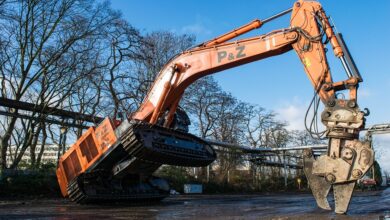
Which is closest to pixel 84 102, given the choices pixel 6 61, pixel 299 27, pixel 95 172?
pixel 6 61

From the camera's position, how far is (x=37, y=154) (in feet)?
89.5

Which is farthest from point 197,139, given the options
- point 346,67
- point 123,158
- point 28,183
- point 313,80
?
point 28,183

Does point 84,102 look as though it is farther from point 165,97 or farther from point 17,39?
point 165,97

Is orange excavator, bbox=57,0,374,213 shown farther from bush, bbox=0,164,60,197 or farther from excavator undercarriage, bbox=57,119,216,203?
bush, bbox=0,164,60,197

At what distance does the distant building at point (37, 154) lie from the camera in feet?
81.9

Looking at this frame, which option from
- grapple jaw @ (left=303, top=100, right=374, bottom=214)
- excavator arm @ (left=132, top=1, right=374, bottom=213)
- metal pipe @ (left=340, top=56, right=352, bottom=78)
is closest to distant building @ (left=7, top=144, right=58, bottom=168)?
excavator arm @ (left=132, top=1, right=374, bottom=213)

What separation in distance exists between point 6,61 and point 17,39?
4.64 feet

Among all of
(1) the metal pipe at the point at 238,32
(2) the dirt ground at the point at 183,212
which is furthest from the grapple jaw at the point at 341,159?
(1) the metal pipe at the point at 238,32

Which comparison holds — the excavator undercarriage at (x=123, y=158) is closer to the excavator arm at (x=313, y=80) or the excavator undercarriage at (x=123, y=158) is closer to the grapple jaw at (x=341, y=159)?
the excavator arm at (x=313, y=80)

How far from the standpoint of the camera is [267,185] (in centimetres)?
3972

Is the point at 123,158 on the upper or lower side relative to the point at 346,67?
lower

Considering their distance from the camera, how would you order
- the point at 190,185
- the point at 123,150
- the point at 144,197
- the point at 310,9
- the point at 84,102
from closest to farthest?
the point at 310,9, the point at 123,150, the point at 144,197, the point at 190,185, the point at 84,102

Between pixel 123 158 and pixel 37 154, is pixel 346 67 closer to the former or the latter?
pixel 123 158

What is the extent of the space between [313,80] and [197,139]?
484 cm
